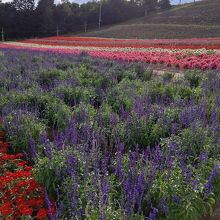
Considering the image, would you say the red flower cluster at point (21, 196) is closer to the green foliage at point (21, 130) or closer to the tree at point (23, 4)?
the green foliage at point (21, 130)

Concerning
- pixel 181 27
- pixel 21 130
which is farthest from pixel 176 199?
pixel 181 27

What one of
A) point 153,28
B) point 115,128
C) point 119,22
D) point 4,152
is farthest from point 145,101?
point 119,22

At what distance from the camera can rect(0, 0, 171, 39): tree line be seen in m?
70.6

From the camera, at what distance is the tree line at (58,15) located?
70625 millimetres

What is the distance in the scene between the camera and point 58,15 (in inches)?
3000

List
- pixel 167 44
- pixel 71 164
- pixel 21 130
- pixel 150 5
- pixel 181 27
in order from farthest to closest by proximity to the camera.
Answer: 1. pixel 150 5
2. pixel 181 27
3. pixel 167 44
4. pixel 21 130
5. pixel 71 164

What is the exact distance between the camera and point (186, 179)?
4.21 meters

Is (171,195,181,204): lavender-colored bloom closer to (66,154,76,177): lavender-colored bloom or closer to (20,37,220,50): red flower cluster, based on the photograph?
(66,154,76,177): lavender-colored bloom

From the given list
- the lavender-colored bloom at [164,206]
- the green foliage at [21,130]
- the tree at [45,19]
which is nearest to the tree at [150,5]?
the tree at [45,19]

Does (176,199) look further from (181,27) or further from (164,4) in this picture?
(164,4)

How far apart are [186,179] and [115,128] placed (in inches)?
79.5

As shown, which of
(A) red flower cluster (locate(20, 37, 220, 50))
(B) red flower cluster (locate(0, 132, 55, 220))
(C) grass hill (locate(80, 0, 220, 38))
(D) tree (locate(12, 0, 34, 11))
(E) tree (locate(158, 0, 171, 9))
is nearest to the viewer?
(B) red flower cluster (locate(0, 132, 55, 220))

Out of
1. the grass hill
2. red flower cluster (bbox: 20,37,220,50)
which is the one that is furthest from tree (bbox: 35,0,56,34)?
red flower cluster (bbox: 20,37,220,50)

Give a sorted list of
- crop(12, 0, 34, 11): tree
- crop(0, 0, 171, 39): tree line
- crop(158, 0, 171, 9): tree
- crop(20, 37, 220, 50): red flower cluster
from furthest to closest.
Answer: crop(158, 0, 171, 9): tree → crop(12, 0, 34, 11): tree → crop(0, 0, 171, 39): tree line → crop(20, 37, 220, 50): red flower cluster
